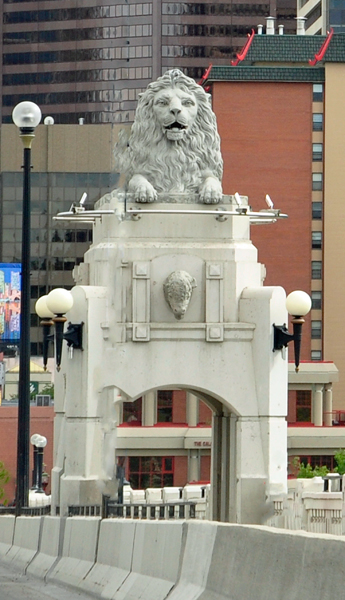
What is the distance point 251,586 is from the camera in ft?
40.5

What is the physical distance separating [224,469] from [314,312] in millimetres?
108747

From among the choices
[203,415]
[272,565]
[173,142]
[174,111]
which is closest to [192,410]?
[203,415]

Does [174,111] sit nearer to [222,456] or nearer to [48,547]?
[222,456]

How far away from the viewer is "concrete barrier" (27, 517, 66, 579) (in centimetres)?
2066

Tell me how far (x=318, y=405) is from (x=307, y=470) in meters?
11.7

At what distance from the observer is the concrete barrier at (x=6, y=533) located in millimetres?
25434

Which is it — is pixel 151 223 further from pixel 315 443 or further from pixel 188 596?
pixel 315 443

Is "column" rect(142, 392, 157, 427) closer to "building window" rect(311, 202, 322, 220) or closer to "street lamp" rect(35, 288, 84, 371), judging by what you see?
"building window" rect(311, 202, 322, 220)

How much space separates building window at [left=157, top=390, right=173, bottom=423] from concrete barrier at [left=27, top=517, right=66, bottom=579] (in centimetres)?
7345

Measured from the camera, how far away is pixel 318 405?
3981 inches

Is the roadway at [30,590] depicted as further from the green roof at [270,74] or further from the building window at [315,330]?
the building window at [315,330]

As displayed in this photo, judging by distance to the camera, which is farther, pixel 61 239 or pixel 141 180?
pixel 61 239

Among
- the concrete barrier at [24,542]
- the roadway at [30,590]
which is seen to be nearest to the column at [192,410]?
the concrete barrier at [24,542]

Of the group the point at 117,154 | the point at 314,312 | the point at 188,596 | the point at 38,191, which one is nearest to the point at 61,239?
the point at 38,191
